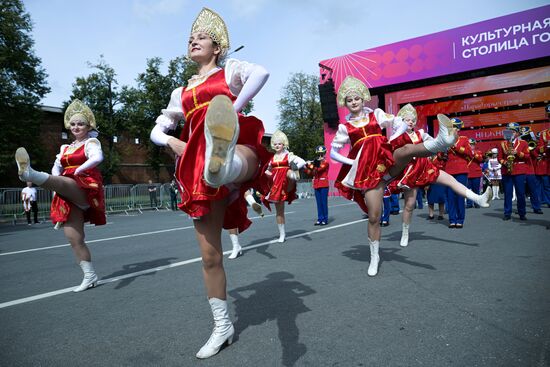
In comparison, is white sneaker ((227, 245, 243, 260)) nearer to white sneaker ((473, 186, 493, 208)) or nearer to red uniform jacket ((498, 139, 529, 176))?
white sneaker ((473, 186, 493, 208))

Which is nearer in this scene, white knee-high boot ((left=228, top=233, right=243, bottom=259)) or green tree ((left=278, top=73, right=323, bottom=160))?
white knee-high boot ((left=228, top=233, right=243, bottom=259))

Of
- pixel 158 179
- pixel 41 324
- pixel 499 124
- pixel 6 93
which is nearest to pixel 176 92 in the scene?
pixel 41 324

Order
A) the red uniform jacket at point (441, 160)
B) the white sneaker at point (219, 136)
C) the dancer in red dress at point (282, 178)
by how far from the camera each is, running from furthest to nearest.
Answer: the red uniform jacket at point (441, 160) → the dancer in red dress at point (282, 178) → the white sneaker at point (219, 136)

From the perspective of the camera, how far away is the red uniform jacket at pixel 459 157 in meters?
8.37

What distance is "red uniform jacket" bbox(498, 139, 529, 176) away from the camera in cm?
891

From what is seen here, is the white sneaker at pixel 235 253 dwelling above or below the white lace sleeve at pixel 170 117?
below

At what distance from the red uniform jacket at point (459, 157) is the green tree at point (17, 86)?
28.8 meters

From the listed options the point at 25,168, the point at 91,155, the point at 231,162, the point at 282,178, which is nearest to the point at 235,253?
the point at 282,178

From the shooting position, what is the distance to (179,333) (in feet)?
9.40

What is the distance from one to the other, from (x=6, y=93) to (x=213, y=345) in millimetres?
32709

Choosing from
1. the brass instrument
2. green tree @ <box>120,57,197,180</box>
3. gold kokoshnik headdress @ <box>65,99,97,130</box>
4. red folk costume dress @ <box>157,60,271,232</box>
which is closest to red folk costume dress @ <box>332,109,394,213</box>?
red folk costume dress @ <box>157,60,271,232</box>

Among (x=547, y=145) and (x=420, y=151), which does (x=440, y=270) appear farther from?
(x=547, y=145)

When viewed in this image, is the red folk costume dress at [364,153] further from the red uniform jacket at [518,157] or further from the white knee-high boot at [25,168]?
the red uniform jacket at [518,157]

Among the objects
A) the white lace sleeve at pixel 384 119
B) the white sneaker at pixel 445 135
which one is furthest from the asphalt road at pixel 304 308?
the white lace sleeve at pixel 384 119
